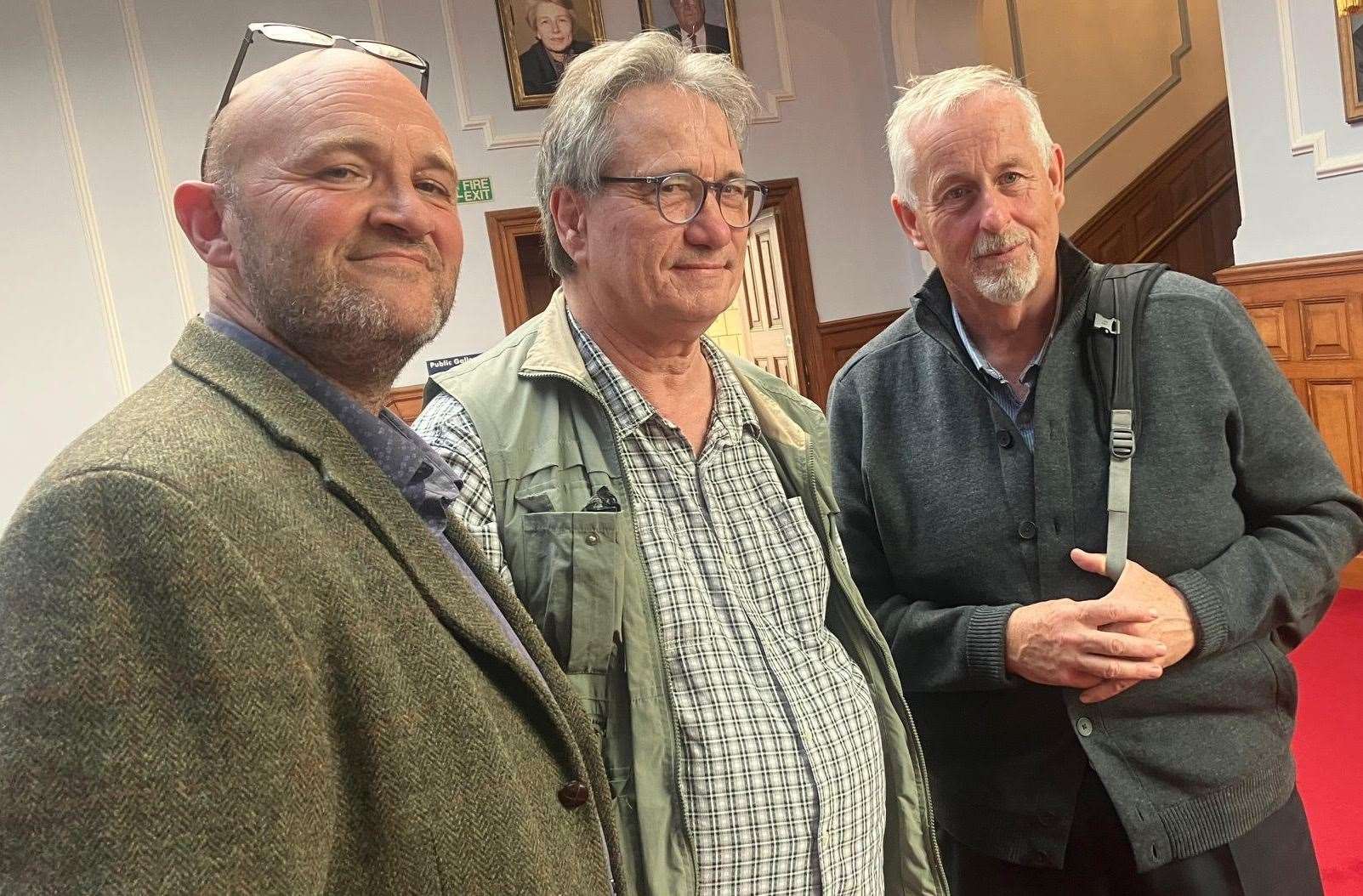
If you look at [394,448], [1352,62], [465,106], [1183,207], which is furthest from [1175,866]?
[1183,207]

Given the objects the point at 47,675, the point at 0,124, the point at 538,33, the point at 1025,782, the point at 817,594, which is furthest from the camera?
the point at 538,33

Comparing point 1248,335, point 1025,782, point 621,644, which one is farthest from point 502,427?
point 1248,335

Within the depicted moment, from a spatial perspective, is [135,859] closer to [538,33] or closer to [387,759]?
[387,759]

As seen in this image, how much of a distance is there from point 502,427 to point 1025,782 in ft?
3.20

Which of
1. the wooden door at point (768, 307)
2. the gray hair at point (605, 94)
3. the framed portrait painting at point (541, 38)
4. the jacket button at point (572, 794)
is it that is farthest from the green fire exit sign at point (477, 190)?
the jacket button at point (572, 794)

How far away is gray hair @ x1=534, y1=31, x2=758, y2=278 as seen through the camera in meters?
1.44

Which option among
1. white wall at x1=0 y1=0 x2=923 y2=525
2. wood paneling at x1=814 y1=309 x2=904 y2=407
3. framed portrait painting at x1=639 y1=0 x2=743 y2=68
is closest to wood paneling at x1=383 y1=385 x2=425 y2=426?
white wall at x1=0 y1=0 x2=923 y2=525

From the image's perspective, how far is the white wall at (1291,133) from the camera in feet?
14.9

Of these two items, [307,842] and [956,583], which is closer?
[307,842]

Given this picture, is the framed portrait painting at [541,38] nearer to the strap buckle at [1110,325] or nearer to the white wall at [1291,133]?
the white wall at [1291,133]

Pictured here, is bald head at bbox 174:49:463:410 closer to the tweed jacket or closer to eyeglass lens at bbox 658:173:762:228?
the tweed jacket

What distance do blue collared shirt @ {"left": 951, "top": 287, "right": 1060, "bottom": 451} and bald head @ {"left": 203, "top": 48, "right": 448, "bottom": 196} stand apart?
1.09 m

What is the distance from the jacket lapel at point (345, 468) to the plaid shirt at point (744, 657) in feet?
1.07

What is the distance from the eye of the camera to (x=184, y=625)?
2.33 ft
